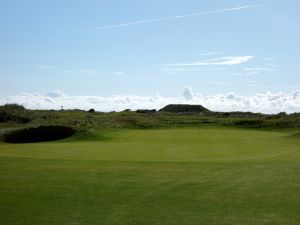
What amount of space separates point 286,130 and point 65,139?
3159 cm

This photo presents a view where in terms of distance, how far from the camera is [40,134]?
4316cm

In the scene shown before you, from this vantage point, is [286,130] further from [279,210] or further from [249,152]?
[279,210]

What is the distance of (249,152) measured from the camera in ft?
86.4

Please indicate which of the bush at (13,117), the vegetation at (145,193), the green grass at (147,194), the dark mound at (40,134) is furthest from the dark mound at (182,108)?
the green grass at (147,194)

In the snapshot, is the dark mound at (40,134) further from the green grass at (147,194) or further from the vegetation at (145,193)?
the green grass at (147,194)

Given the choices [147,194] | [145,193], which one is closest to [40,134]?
[145,193]

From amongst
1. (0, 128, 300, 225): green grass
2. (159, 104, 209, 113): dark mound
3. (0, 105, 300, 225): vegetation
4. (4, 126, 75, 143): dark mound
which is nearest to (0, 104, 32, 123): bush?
(4, 126, 75, 143): dark mound

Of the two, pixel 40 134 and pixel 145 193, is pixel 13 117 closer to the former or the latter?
pixel 40 134

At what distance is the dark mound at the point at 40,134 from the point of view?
42000 mm

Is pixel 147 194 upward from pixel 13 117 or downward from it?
downward

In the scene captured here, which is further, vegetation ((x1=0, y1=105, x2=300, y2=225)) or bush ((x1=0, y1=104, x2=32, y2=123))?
bush ((x1=0, y1=104, x2=32, y2=123))

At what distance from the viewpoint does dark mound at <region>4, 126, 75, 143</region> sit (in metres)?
42.0

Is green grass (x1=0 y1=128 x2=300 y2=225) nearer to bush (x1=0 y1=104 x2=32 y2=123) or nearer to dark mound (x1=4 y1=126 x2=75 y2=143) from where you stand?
dark mound (x1=4 y1=126 x2=75 y2=143)

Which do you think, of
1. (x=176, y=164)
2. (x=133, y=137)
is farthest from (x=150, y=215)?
(x=133, y=137)
